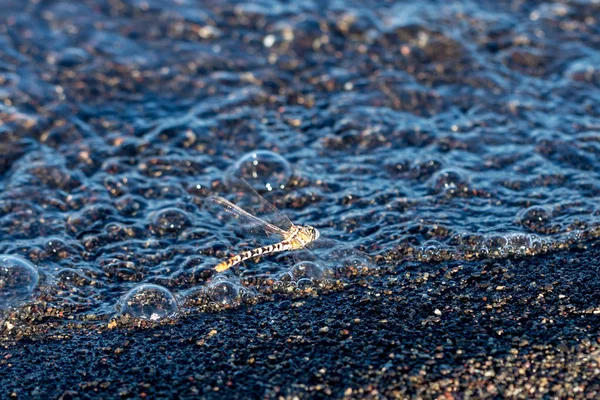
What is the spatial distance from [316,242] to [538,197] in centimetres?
148

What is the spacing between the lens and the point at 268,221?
4.39 meters

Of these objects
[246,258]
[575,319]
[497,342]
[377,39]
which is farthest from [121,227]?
[377,39]

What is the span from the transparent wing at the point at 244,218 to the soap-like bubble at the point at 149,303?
0.66 m

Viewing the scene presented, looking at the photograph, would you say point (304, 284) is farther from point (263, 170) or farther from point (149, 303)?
point (263, 170)

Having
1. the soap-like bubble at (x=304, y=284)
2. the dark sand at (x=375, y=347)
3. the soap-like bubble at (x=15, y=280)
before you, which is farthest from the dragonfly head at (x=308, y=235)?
the soap-like bubble at (x=15, y=280)

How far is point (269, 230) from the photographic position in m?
4.34

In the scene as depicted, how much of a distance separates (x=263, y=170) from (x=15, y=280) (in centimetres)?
178

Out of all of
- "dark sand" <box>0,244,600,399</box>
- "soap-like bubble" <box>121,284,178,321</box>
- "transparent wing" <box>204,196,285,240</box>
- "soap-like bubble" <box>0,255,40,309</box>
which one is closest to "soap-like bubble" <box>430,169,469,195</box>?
"dark sand" <box>0,244,600,399</box>

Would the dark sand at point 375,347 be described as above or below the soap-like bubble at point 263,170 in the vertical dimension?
below

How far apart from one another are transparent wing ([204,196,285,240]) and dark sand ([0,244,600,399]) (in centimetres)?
51

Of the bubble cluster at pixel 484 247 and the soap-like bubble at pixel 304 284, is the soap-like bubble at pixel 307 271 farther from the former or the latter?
the bubble cluster at pixel 484 247

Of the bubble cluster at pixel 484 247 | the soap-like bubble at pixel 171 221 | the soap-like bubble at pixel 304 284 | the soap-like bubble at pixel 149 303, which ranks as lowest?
the soap-like bubble at pixel 149 303

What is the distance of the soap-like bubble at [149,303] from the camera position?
153 inches

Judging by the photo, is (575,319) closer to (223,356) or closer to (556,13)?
(223,356)
